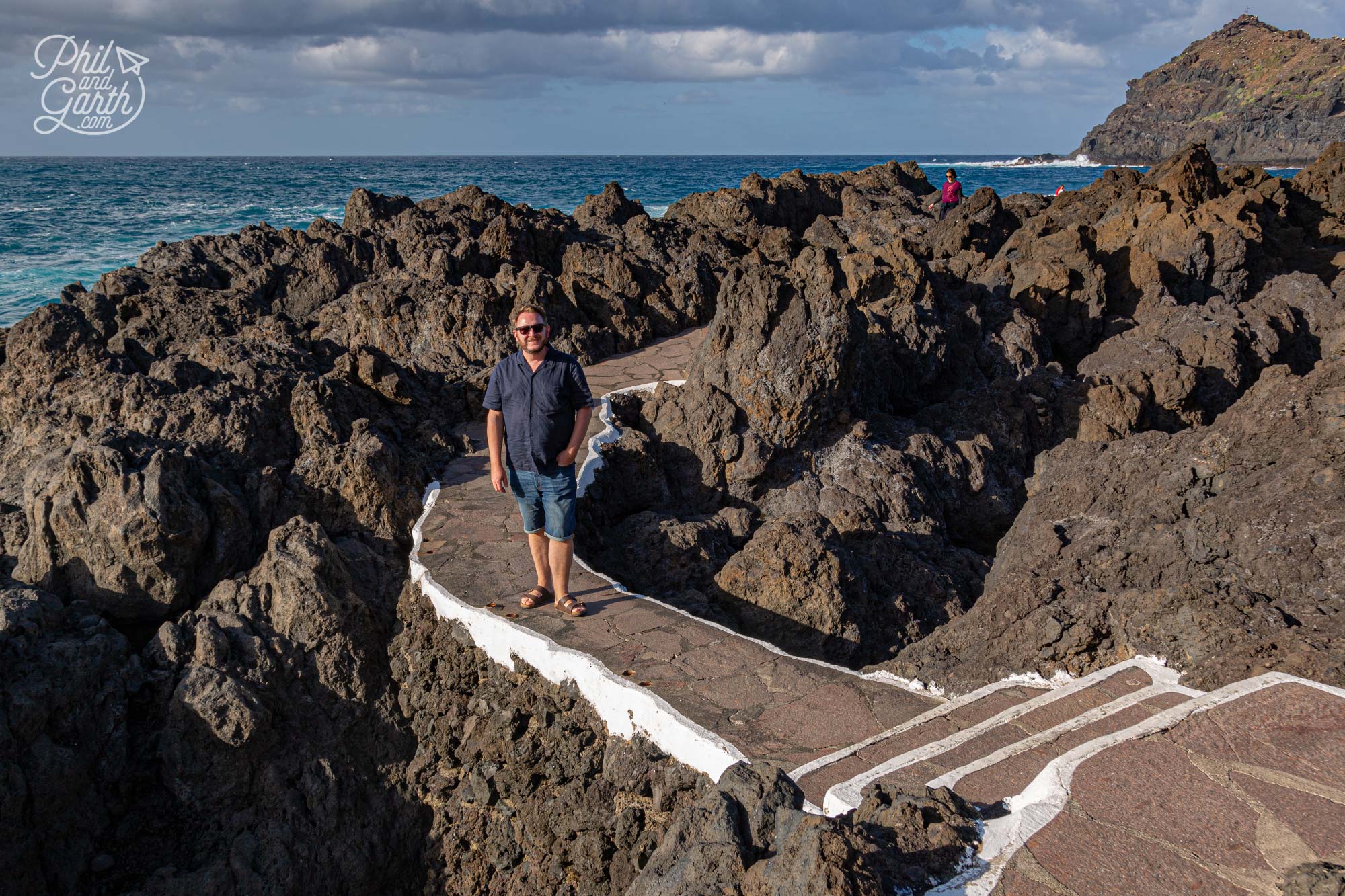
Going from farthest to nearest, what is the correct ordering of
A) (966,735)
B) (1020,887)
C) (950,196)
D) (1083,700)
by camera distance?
(950,196), (1083,700), (966,735), (1020,887)

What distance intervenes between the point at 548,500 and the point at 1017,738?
2656 millimetres

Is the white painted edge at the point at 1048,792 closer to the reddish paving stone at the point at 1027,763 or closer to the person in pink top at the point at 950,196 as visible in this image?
the reddish paving stone at the point at 1027,763

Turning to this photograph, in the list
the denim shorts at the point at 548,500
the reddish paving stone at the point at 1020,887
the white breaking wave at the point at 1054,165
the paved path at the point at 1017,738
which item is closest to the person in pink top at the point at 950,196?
the denim shorts at the point at 548,500

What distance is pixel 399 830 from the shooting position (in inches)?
185

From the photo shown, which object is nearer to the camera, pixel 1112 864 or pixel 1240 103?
pixel 1112 864

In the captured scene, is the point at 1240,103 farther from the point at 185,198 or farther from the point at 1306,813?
the point at 1306,813

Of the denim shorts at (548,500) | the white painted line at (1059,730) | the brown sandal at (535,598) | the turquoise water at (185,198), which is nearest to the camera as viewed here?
the white painted line at (1059,730)

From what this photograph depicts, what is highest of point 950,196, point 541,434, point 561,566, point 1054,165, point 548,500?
point 1054,165

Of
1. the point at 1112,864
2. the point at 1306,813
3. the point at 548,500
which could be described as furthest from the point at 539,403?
the point at 1306,813

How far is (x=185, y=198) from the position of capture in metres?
45.5

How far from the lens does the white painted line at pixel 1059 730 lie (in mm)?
3137

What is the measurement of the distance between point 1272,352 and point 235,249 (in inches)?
528

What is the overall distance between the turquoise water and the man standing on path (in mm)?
18622

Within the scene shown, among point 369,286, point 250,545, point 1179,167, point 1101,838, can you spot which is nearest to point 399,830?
point 250,545
